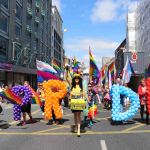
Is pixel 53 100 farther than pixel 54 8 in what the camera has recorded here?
No

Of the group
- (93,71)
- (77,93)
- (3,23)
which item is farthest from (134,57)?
(77,93)

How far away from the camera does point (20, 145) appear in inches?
399

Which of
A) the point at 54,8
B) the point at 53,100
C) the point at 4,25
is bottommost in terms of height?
the point at 53,100

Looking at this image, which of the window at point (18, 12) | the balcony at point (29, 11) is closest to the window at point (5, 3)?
the window at point (18, 12)

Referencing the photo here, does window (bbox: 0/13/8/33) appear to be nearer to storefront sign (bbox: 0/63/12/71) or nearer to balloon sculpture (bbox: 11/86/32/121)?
storefront sign (bbox: 0/63/12/71)

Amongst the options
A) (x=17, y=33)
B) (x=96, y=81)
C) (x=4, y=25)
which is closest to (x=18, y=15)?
(x=17, y=33)

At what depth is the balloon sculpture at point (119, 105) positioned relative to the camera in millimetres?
14773

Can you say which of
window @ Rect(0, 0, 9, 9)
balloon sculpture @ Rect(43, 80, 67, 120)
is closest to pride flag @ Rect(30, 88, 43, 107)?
balloon sculpture @ Rect(43, 80, 67, 120)

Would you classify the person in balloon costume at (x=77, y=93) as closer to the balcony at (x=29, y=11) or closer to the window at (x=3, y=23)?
the window at (x=3, y=23)

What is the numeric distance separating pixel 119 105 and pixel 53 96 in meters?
2.46

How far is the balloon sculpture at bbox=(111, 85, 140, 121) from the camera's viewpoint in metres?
14.8

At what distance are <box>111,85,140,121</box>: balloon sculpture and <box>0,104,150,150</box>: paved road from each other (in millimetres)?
365

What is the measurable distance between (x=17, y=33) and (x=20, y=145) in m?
44.2

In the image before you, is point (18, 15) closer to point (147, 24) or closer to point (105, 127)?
point (147, 24)
